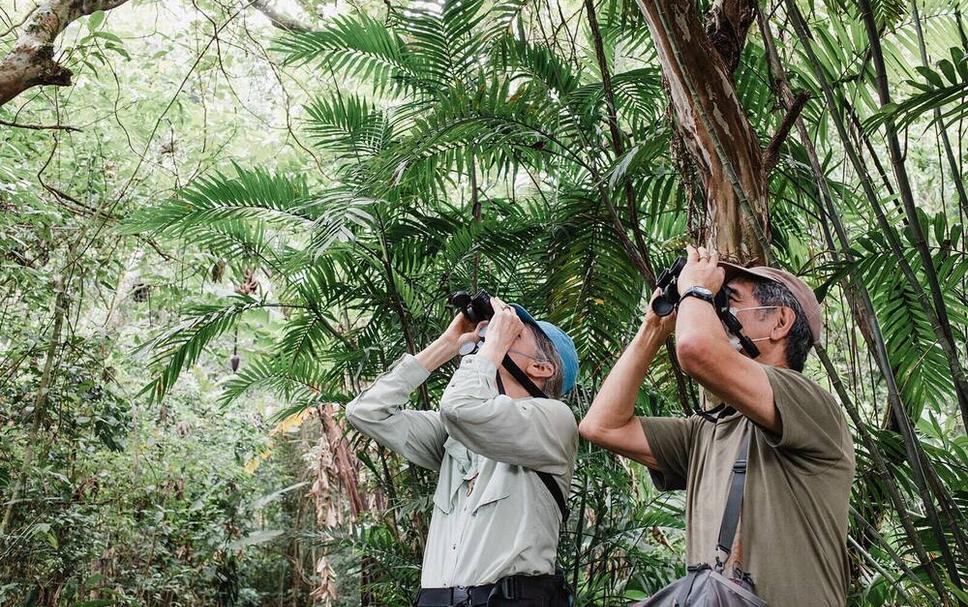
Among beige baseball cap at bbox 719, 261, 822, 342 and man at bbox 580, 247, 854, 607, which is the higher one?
beige baseball cap at bbox 719, 261, 822, 342

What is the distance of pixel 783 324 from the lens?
1718 millimetres

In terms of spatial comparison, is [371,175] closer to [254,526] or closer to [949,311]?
[949,311]

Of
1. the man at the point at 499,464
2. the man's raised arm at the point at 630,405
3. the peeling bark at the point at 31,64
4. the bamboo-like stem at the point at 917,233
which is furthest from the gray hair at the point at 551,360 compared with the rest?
the peeling bark at the point at 31,64

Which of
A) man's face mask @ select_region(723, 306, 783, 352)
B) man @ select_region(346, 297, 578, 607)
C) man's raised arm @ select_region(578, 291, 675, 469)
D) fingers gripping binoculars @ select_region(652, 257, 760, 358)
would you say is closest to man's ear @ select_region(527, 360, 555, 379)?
man @ select_region(346, 297, 578, 607)

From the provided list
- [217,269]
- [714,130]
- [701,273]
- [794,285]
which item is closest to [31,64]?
[714,130]

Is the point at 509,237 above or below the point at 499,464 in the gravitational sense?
above

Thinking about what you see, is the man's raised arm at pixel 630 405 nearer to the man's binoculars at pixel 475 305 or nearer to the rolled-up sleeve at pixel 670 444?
the rolled-up sleeve at pixel 670 444

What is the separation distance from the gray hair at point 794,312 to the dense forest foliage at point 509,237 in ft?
0.59

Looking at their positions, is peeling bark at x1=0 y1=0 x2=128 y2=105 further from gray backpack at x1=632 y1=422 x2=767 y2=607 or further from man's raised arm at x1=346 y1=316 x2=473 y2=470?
gray backpack at x1=632 y1=422 x2=767 y2=607

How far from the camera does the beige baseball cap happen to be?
1725 mm

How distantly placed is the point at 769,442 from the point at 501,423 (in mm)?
701

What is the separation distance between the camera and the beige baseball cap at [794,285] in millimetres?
1725

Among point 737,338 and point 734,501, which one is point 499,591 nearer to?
point 734,501

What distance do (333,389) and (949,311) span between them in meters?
2.28
